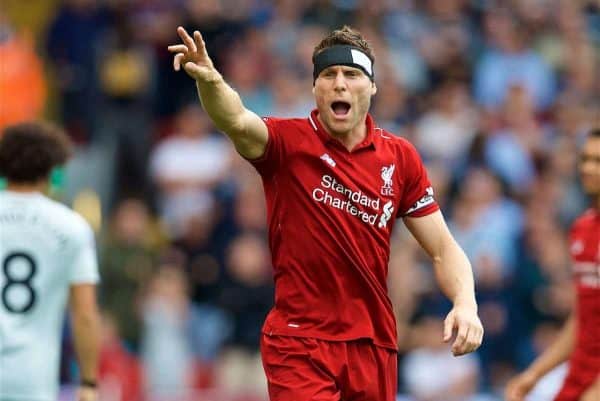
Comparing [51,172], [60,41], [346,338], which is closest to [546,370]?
[346,338]

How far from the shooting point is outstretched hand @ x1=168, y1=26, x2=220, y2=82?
7.20m

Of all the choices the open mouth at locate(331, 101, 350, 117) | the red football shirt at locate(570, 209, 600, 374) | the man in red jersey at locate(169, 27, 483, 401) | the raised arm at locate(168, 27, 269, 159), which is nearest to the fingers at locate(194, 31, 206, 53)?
the raised arm at locate(168, 27, 269, 159)

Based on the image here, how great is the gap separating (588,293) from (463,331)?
7.76 ft

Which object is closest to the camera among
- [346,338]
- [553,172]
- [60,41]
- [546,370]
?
[346,338]

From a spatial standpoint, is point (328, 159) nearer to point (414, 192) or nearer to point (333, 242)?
point (333, 242)

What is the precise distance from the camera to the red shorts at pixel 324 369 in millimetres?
7617

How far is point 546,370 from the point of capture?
32.1ft

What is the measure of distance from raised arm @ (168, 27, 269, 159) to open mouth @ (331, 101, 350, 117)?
0.41 m

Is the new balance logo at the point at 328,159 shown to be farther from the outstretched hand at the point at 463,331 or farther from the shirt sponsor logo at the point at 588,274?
the shirt sponsor logo at the point at 588,274

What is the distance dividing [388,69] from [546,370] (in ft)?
22.1

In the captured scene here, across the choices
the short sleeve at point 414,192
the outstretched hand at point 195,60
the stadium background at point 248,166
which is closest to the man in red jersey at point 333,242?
the short sleeve at point 414,192

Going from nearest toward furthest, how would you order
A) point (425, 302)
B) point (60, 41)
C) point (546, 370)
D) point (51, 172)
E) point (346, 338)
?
point (346, 338) < point (51, 172) < point (546, 370) < point (425, 302) < point (60, 41)

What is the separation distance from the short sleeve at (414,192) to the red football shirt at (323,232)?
0.65ft

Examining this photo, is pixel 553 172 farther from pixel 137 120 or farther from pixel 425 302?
pixel 137 120
